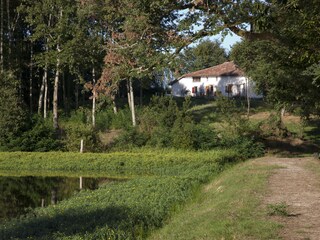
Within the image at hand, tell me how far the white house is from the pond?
4103cm

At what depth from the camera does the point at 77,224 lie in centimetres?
1162

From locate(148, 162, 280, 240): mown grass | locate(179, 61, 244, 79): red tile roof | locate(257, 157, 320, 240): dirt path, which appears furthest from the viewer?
locate(179, 61, 244, 79): red tile roof

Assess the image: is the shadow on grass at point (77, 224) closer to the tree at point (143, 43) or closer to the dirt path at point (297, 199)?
the dirt path at point (297, 199)

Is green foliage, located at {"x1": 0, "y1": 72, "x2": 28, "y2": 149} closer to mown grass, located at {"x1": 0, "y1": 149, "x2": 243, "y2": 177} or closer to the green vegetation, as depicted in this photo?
mown grass, located at {"x1": 0, "y1": 149, "x2": 243, "y2": 177}

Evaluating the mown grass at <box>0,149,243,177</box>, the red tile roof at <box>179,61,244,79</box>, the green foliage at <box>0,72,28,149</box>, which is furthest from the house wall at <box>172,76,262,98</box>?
the mown grass at <box>0,149,243,177</box>

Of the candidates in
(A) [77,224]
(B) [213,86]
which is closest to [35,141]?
(A) [77,224]

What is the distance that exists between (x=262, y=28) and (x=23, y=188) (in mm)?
Result: 17238

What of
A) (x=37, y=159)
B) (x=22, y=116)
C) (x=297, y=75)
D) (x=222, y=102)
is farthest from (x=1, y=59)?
(x=297, y=75)

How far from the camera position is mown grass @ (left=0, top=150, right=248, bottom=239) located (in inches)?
440

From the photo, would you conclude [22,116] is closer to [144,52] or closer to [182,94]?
[144,52]

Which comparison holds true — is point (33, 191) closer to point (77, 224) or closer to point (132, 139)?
point (77, 224)

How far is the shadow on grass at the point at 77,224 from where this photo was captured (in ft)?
35.2

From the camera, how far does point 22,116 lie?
37.8 metres

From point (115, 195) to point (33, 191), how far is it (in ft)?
25.5
